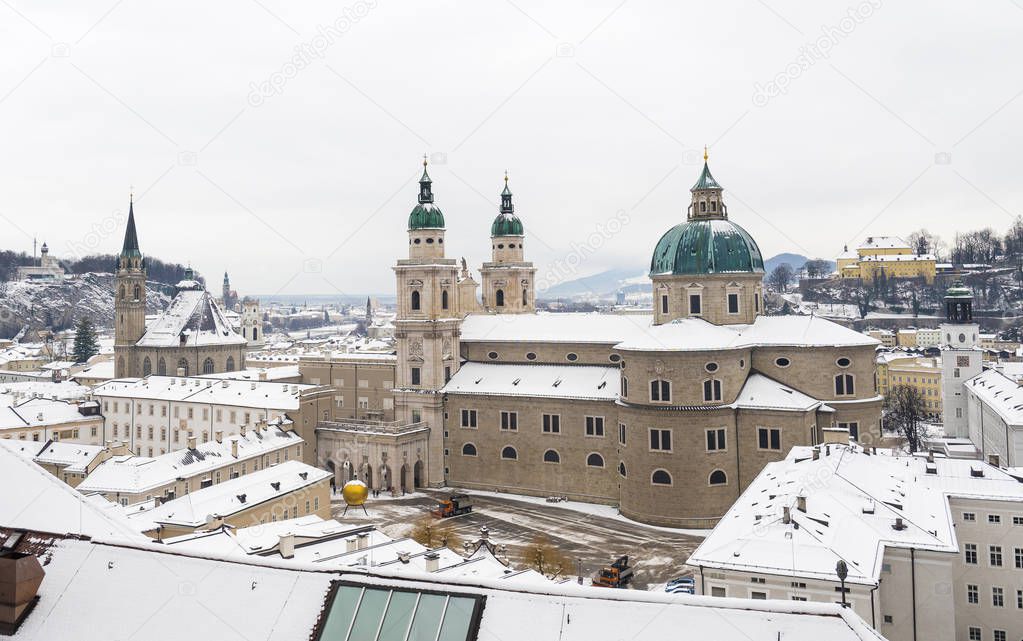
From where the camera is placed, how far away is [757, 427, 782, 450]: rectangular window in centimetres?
4628

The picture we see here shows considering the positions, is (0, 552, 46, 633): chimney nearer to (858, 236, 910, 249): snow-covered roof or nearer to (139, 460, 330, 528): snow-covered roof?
(139, 460, 330, 528): snow-covered roof

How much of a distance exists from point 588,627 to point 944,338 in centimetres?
7010

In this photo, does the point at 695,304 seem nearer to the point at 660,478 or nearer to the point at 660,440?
the point at 660,440

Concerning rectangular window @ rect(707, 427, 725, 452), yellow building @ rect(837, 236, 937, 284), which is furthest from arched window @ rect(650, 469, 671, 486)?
yellow building @ rect(837, 236, 937, 284)

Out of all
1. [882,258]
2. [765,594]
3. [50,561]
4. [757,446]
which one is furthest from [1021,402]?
[882,258]

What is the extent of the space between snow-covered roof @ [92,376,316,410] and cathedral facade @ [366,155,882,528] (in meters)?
8.83

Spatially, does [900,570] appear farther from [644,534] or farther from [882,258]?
[882,258]

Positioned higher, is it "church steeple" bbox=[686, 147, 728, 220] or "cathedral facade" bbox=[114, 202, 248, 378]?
"church steeple" bbox=[686, 147, 728, 220]

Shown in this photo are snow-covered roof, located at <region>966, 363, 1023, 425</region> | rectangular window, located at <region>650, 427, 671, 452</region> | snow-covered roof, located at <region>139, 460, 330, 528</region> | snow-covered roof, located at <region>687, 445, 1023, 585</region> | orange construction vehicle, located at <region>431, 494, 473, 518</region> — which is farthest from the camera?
snow-covered roof, located at <region>966, 363, 1023, 425</region>

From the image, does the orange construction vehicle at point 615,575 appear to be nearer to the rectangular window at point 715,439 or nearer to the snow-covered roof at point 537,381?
the rectangular window at point 715,439

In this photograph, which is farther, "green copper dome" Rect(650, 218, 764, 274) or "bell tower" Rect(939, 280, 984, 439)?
"bell tower" Rect(939, 280, 984, 439)

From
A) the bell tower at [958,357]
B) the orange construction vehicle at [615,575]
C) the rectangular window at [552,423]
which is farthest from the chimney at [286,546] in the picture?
the bell tower at [958,357]

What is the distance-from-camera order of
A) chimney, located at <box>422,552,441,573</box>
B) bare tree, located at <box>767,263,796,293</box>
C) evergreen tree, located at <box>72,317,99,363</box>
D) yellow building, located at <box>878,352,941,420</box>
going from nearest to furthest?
chimney, located at <box>422,552,441,573</box>
yellow building, located at <box>878,352,941,420</box>
evergreen tree, located at <box>72,317,99,363</box>
bare tree, located at <box>767,263,796,293</box>

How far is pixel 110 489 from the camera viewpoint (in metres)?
41.6
